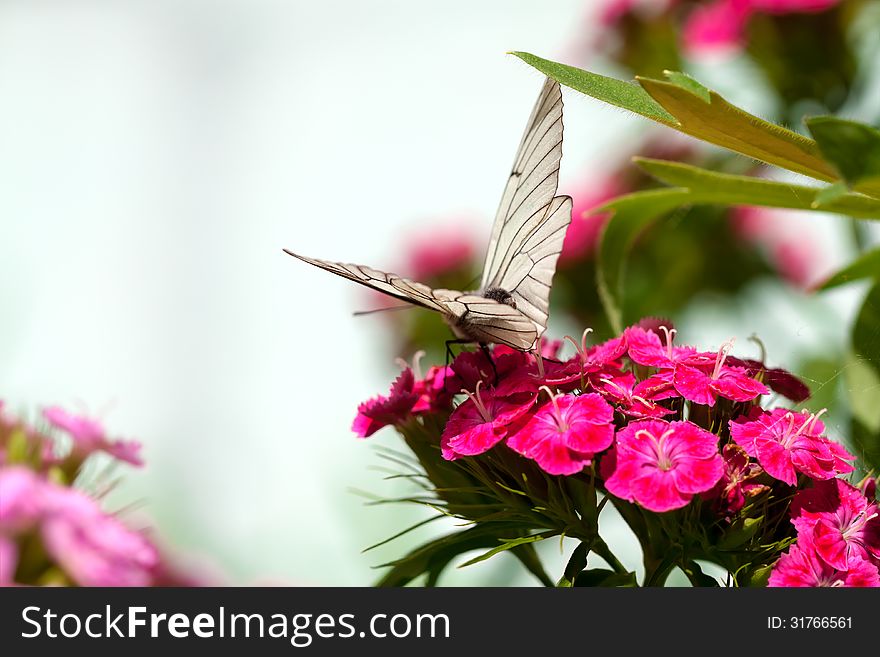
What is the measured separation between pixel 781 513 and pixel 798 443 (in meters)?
0.10

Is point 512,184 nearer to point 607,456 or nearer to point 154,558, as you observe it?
point 607,456

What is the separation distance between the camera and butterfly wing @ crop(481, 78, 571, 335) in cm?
136

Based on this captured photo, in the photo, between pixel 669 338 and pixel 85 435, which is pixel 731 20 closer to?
pixel 669 338

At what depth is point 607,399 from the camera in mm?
1259

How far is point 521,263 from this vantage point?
1452 millimetres

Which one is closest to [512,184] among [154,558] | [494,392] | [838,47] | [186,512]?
[494,392]

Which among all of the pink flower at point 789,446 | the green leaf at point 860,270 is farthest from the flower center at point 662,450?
the green leaf at point 860,270

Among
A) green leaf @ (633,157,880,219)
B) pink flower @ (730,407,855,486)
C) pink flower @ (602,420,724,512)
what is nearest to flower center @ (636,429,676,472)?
pink flower @ (602,420,724,512)

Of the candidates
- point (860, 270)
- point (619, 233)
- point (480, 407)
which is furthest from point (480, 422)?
point (860, 270)

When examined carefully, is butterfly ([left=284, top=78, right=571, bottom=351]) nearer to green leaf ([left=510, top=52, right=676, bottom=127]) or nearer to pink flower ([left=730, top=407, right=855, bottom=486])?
green leaf ([left=510, top=52, right=676, bottom=127])

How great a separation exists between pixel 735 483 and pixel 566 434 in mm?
231

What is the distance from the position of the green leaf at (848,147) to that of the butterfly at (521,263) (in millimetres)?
360

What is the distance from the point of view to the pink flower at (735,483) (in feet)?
4.00

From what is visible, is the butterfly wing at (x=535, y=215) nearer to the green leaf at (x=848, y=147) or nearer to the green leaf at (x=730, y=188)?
the green leaf at (x=730, y=188)
